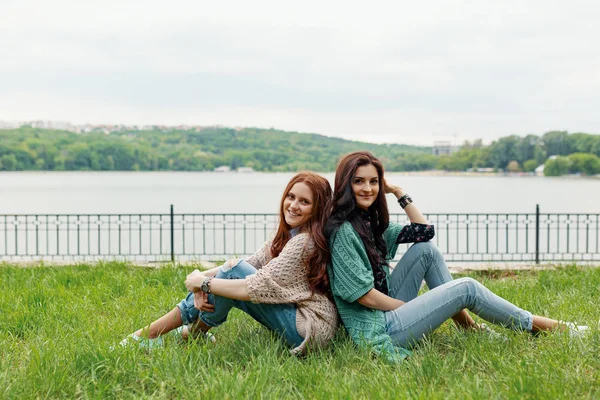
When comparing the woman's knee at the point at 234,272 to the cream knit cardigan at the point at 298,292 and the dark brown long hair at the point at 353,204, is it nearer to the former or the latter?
the cream knit cardigan at the point at 298,292

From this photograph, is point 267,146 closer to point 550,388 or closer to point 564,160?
point 564,160

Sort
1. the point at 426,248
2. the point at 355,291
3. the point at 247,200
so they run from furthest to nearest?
the point at 247,200
the point at 426,248
the point at 355,291

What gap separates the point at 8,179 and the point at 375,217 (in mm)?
96163

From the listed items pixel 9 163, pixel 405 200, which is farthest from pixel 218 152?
pixel 405 200

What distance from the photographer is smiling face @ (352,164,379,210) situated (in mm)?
3266

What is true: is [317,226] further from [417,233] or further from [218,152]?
[218,152]

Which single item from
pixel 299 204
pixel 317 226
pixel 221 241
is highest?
pixel 299 204

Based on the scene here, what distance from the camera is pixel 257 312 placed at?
3326 mm

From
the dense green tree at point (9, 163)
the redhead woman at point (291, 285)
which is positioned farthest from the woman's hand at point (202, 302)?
→ the dense green tree at point (9, 163)

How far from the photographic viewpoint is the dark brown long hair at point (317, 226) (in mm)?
3197

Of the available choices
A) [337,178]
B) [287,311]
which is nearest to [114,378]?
[287,311]

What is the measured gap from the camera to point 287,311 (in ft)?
10.7

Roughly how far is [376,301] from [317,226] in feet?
1.68

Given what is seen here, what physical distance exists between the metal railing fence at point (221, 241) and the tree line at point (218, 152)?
20.9m
